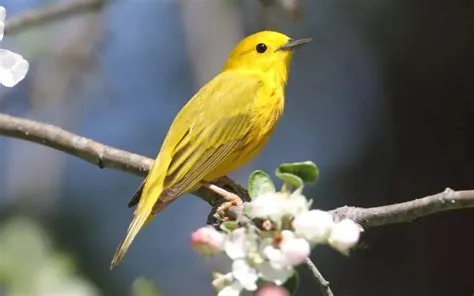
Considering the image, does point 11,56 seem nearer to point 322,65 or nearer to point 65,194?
point 65,194

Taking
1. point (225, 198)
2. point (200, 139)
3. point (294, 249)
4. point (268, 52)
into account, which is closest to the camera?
point (294, 249)

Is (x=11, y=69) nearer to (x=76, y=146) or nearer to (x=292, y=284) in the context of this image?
(x=292, y=284)

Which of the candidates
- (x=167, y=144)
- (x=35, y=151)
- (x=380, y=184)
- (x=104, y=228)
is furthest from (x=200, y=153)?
(x=104, y=228)

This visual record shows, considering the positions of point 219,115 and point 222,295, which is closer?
point 222,295

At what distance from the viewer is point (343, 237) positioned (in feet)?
5.26

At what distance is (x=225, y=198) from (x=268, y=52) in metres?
0.93

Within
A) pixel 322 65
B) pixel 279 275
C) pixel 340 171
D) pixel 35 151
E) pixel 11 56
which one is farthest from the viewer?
pixel 322 65

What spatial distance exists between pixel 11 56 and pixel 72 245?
152 inches

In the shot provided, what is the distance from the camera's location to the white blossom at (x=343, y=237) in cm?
160

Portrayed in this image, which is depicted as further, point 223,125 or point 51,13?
point 51,13

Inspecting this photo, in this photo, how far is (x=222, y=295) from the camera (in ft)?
5.34

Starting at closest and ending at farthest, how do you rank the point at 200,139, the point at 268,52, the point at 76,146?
the point at 76,146 → the point at 200,139 → the point at 268,52

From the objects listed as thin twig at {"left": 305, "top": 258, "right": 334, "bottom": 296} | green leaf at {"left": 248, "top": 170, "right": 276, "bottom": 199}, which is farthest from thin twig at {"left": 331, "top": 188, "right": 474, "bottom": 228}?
green leaf at {"left": 248, "top": 170, "right": 276, "bottom": 199}

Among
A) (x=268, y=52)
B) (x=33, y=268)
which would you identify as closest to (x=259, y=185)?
(x=33, y=268)
